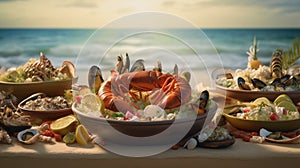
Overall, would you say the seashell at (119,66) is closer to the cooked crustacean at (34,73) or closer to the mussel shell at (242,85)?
the cooked crustacean at (34,73)

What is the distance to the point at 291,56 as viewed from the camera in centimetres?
390

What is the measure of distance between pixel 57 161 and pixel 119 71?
0.80m

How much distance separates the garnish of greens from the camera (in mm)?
3885

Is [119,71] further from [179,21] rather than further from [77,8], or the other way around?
[77,8]

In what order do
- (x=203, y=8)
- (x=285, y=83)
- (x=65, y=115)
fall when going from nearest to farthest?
(x=65, y=115), (x=285, y=83), (x=203, y=8)

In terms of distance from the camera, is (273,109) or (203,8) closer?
(273,109)

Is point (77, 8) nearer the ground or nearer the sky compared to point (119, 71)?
nearer the sky

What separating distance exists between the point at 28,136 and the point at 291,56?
99.2 inches

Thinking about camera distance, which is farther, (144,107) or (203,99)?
(144,107)

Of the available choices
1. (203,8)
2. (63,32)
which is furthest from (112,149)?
(63,32)

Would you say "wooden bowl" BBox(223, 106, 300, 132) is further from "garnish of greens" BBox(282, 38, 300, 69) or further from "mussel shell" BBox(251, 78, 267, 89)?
"garnish of greens" BBox(282, 38, 300, 69)

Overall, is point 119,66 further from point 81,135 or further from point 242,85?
point 242,85

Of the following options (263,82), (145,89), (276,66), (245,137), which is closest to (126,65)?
(145,89)

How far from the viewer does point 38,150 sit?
95.7 inches
